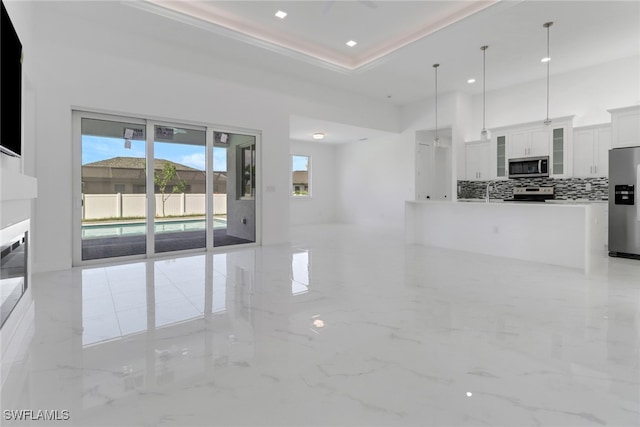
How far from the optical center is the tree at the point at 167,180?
17.5ft

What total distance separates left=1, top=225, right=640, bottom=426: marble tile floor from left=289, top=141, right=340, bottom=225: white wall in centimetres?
658

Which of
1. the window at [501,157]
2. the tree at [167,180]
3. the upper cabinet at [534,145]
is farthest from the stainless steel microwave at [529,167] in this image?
A: the tree at [167,180]

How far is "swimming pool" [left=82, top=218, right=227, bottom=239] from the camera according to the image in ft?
16.1

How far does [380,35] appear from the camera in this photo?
5.35 m

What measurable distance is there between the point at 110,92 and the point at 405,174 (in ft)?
22.0

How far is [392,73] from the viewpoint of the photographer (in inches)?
252

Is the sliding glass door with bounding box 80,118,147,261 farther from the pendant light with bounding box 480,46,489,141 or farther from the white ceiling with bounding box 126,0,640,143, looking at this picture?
the pendant light with bounding box 480,46,489,141

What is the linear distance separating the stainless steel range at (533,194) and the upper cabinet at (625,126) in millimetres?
1329

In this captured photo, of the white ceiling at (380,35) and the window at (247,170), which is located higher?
the white ceiling at (380,35)

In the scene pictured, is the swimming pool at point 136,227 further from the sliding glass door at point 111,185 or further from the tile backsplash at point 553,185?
the tile backsplash at point 553,185

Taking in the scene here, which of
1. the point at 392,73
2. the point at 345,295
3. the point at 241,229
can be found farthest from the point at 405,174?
the point at 345,295

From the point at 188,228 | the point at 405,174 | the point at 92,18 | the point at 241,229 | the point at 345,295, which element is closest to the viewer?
the point at 345,295

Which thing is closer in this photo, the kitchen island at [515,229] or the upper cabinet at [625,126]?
the kitchen island at [515,229]

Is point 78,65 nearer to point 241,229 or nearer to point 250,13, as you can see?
point 250,13
